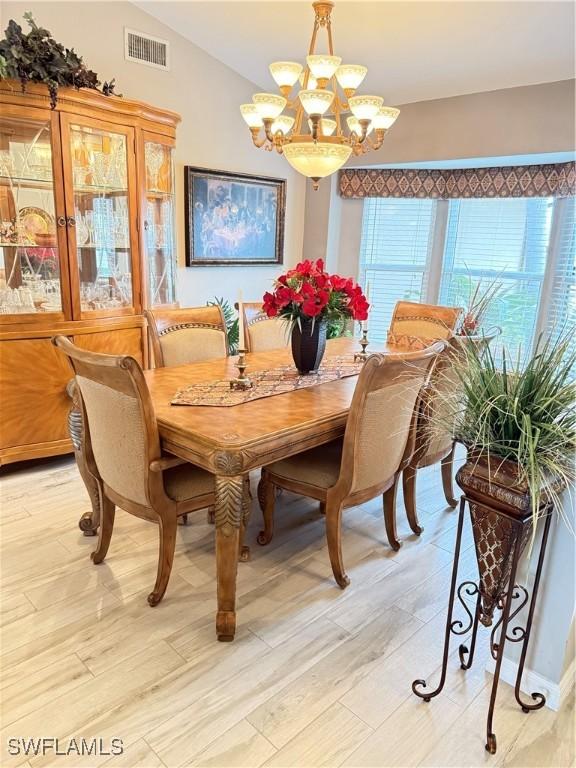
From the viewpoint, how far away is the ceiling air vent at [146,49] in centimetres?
355

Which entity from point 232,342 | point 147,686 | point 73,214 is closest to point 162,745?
point 147,686

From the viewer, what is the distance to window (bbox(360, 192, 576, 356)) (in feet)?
13.3

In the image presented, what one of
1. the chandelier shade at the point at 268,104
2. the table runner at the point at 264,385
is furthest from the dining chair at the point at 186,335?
the chandelier shade at the point at 268,104

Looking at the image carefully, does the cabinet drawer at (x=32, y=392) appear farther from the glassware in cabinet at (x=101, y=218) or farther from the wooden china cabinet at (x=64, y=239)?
the glassware in cabinet at (x=101, y=218)

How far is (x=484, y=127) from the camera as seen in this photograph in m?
3.75

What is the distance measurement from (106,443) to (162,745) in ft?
3.34

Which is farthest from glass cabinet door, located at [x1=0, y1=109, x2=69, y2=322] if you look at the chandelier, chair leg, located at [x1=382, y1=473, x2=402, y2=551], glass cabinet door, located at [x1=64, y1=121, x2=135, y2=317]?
chair leg, located at [x1=382, y1=473, x2=402, y2=551]

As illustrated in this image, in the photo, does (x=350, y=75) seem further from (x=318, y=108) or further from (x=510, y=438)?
(x=510, y=438)

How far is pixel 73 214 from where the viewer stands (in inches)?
126

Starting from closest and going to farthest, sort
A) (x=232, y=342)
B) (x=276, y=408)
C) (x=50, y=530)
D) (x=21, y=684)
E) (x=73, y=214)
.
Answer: (x=21, y=684)
(x=276, y=408)
(x=50, y=530)
(x=73, y=214)
(x=232, y=342)

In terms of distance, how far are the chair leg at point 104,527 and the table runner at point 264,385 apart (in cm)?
54

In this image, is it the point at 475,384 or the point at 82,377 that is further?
the point at 82,377

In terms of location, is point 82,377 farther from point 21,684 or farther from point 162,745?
point 162,745

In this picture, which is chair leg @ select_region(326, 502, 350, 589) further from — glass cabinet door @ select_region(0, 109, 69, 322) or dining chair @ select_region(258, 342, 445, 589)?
glass cabinet door @ select_region(0, 109, 69, 322)
